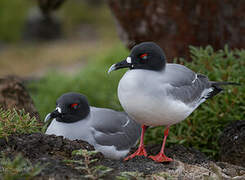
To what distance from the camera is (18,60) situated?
13.0 meters

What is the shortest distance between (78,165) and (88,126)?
0.81 m

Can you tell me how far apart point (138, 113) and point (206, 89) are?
765 millimetres

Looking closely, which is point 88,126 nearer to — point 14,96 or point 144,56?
point 144,56

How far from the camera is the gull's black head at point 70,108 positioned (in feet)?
10.0

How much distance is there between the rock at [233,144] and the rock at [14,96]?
167 cm

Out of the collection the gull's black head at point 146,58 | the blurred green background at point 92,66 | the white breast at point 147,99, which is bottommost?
the blurred green background at point 92,66

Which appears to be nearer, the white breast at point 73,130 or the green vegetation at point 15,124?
the green vegetation at point 15,124

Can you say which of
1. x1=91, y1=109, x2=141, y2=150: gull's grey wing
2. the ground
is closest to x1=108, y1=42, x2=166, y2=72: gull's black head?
x1=91, y1=109, x2=141, y2=150: gull's grey wing

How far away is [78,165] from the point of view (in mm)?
2314

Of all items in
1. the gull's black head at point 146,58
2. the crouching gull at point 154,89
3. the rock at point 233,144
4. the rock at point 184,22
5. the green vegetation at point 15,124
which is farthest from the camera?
the rock at point 184,22

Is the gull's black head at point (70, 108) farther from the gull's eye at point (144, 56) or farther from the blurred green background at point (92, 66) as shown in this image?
the blurred green background at point (92, 66)

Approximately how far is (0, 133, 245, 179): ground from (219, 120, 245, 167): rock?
256mm

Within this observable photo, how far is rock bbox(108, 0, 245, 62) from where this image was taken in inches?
178

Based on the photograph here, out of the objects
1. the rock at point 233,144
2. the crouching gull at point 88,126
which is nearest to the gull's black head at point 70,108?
the crouching gull at point 88,126
